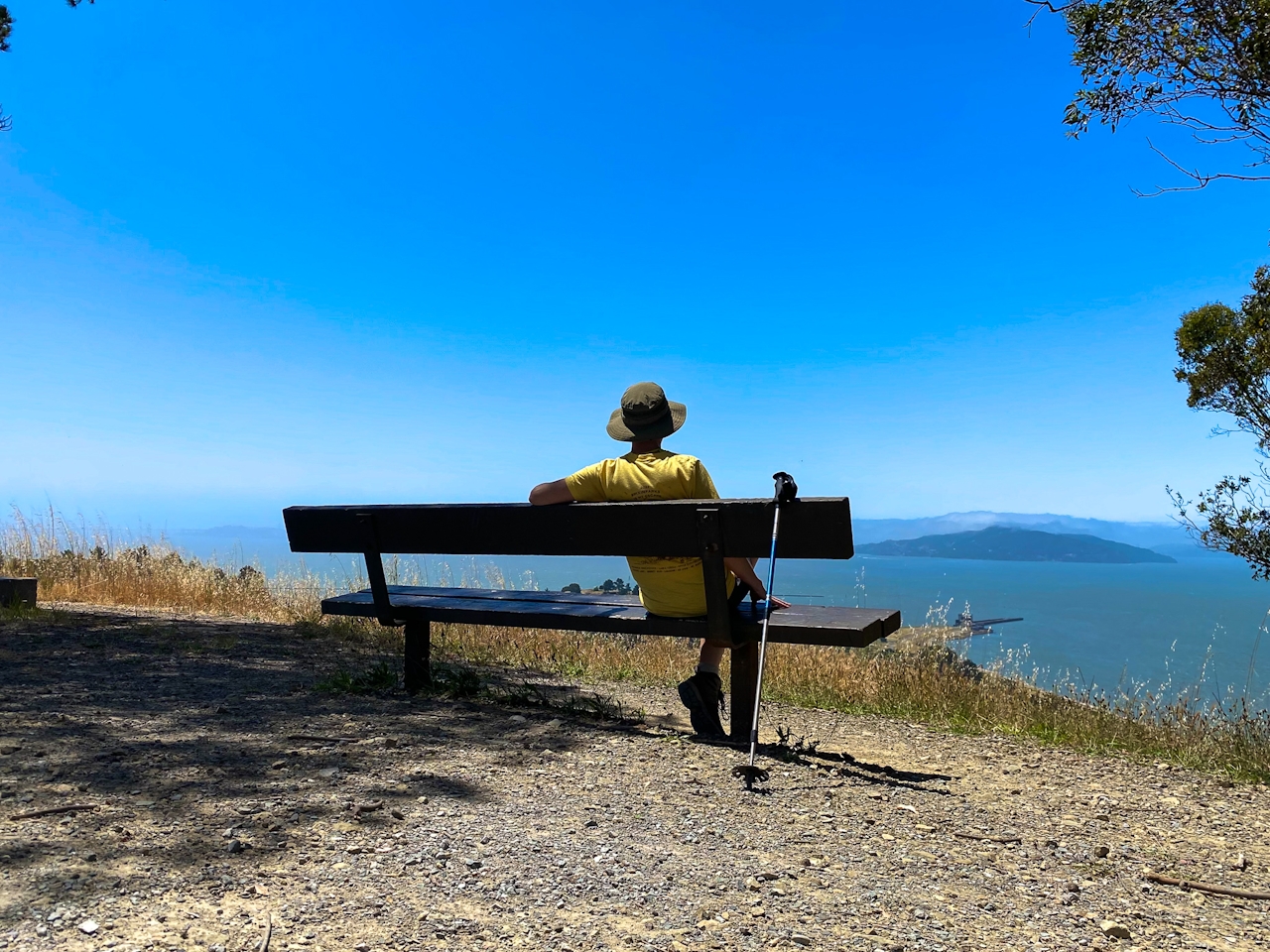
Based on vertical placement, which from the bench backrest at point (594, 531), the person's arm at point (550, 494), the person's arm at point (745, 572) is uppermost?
the person's arm at point (550, 494)

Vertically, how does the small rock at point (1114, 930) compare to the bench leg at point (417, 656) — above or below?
below

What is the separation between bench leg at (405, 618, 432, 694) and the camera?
17.9 ft

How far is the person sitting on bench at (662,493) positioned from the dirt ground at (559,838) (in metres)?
0.28

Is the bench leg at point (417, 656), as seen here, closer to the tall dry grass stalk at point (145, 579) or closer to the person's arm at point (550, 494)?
the person's arm at point (550, 494)

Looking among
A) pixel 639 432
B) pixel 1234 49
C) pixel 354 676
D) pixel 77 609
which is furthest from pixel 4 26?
pixel 1234 49

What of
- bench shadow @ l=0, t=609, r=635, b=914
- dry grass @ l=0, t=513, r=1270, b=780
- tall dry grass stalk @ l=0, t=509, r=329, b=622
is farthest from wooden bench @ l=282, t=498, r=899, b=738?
tall dry grass stalk @ l=0, t=509, r=329, b=622

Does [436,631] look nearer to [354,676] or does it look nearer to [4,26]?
[354,676]

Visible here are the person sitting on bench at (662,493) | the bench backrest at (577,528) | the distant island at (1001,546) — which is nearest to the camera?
the bench backrest at (577,528)

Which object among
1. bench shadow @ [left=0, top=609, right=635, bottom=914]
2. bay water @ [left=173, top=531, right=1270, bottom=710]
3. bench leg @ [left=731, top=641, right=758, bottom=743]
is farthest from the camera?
bay water @ [left=173, top=531, right=1270, bottom=710]

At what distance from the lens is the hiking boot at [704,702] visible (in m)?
4.57

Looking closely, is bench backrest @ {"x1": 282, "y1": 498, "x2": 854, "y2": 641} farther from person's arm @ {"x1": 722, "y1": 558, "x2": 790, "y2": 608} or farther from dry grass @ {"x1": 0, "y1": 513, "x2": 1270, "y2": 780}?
dry grass @ {"x1": 0, "y1": 513, "x2": 1270, "y2": 780}

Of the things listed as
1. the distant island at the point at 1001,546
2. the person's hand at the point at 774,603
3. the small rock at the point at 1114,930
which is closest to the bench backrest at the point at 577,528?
the person's hand at the point at 774,603

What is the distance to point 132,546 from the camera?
12945 mm

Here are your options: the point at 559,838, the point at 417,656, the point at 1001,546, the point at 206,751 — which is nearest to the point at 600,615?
the point at 417,656
